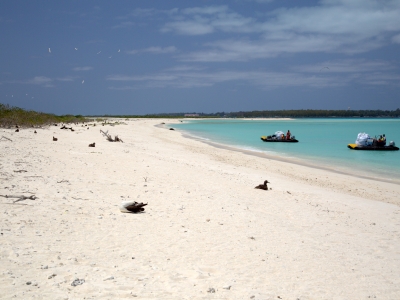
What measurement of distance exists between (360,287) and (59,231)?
4253 mm

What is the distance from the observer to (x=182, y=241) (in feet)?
17.4

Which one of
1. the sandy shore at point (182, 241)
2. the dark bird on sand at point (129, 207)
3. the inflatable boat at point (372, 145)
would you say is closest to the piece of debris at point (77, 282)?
the sandy shore at point (182, 241)

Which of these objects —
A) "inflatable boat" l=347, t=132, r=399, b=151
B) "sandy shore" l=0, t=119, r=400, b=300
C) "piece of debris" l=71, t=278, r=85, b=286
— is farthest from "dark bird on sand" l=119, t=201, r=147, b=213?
"inflatable boat" l=347, t=132, r=399, b=151

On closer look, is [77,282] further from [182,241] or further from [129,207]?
[129,207]

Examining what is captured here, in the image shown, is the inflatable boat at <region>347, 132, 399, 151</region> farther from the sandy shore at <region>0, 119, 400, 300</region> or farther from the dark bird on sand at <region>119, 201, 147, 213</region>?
the dark bird on sand at <region>119, 201, 147, 213</region>

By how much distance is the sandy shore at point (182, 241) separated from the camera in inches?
153

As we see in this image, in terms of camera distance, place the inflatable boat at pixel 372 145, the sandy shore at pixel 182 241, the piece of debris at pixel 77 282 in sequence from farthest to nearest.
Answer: the inflatable boat at pixel 372 145
the sandy shore at pixel 182 241
the piece of debris at pixel 77 282

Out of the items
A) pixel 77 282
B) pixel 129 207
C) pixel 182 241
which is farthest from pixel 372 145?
pixel 77 282

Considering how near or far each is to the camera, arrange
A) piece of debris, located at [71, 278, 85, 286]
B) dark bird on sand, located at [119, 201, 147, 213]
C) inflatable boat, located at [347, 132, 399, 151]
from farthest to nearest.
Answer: inflatable boat, located at [347, 132, 399, 151] → dark bird on sand, located at [119, 201, 147, 213] → piece of debris, located at [71, 278, 85, 286]

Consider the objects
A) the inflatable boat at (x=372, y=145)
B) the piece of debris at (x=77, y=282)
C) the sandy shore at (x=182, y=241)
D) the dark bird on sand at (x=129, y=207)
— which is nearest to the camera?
the piece of debris at (x=77, y=282)

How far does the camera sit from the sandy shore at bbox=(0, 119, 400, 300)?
3.90m

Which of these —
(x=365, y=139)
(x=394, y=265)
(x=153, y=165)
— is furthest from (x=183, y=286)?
(x=365, y=139)

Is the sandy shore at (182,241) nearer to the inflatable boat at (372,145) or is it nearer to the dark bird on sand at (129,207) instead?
the dark bird on sand at (129,207)

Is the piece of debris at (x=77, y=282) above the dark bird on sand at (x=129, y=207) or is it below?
below
